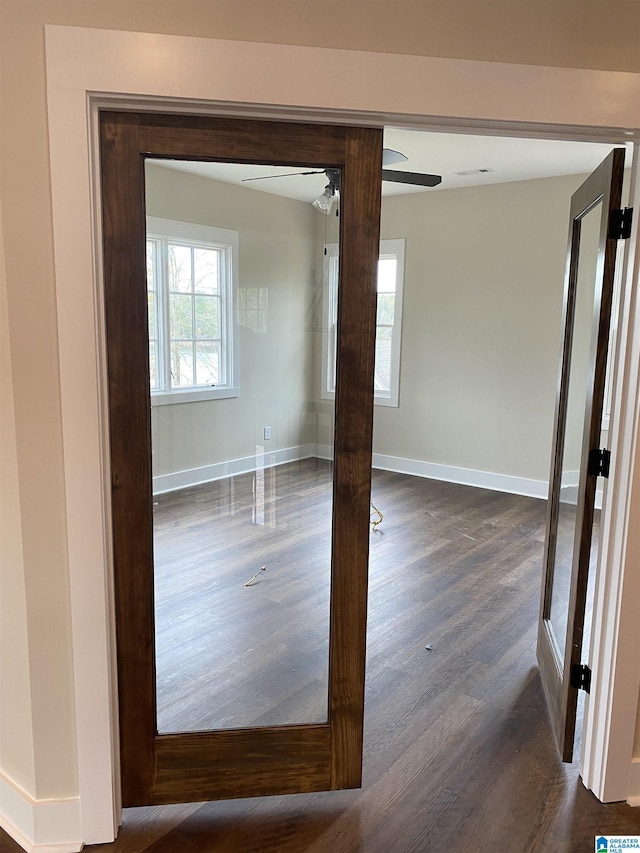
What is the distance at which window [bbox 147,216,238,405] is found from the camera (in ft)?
5.71

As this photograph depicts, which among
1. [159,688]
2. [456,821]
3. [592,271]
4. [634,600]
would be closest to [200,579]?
[159,688]

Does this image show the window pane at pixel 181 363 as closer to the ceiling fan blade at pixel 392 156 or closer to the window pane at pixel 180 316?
the window pane at pixel 180 316

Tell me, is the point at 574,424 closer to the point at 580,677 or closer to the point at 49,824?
the point at 580,677

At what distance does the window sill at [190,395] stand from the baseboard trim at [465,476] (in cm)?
400

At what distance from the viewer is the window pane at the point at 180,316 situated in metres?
1.79

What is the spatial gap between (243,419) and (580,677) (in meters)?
1.42

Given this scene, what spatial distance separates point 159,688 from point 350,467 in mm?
1009

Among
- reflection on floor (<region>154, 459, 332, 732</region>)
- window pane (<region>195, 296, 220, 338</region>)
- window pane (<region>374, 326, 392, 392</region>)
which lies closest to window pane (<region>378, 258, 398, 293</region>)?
window pane (<region>374, 326, 392, 392</region>)

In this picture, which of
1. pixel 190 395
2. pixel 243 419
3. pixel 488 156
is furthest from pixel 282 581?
pixel 488 156

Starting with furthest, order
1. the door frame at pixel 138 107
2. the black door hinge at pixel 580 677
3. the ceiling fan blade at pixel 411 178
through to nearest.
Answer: the ceiling fan blade at pixel 411 178 → the black door hinge at pixel 580 677 → the door frame at pixel 138 107

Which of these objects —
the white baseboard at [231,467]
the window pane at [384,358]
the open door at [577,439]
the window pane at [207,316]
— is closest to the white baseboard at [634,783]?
the open door at [577,439]

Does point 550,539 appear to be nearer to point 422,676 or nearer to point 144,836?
point 422,676

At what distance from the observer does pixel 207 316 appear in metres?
1.84

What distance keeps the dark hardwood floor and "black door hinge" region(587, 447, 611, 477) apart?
33.9 inches
